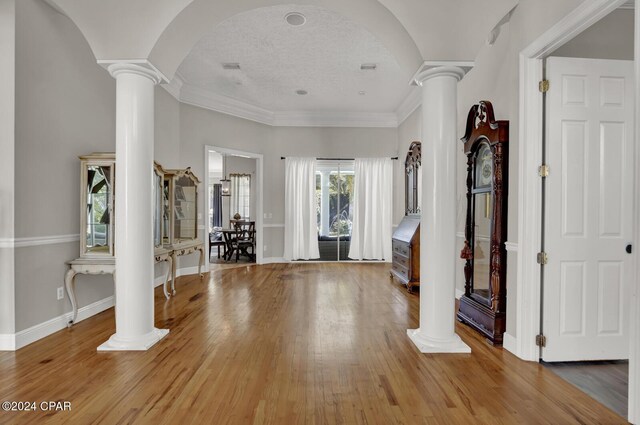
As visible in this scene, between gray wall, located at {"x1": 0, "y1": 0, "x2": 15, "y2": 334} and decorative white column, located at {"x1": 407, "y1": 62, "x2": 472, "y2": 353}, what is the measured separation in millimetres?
3442

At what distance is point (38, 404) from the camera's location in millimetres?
2023

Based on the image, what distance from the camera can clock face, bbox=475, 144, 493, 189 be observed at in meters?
3.22

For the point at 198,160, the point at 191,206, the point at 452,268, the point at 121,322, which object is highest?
the point at 198,160

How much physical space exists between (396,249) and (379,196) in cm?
203

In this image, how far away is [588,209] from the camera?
259 cm

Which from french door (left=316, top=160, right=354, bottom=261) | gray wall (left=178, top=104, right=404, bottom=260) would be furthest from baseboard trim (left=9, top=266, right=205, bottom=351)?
french door (left=316, top=160, right=354, bottom=261)

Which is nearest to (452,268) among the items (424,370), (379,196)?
(424,370)

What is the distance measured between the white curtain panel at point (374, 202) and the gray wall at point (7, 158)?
226 inches

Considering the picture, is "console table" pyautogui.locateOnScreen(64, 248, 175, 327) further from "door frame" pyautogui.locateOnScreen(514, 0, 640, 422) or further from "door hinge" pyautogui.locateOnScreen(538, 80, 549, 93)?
"door hinge" pyautogui.locateOnScreen(538, 80, 549, 93)

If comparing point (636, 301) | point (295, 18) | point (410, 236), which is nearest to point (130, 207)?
point (295, 18)

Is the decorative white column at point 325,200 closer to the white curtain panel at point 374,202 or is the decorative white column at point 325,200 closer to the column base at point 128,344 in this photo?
the white curtain panel at point 374,202

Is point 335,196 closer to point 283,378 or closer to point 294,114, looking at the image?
point 294,114

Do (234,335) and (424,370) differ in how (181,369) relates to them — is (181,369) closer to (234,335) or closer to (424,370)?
(234,335)

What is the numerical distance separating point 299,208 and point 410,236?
300 cm
